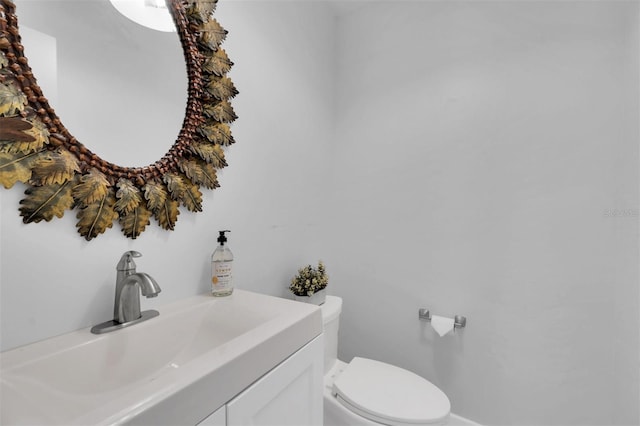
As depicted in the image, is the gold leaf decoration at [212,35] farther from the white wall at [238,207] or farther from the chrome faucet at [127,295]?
the chrome faucet at [127,295]

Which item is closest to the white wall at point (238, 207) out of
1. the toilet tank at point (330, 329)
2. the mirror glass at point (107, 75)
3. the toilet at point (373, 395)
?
the mirror glass at point (107, 75)

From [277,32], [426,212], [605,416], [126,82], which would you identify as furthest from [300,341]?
[605,416]

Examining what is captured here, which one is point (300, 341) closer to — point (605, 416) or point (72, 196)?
point (72, 196)

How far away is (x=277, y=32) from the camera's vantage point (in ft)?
4.77

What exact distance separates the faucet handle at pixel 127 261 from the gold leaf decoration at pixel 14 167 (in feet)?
0.86

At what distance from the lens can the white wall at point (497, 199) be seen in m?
1.31

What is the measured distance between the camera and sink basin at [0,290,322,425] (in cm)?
52

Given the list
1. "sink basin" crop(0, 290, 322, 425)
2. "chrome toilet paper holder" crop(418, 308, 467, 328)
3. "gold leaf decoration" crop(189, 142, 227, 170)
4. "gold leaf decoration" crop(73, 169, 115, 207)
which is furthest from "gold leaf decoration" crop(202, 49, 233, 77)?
"chrome toilet paper holder" crop(418, 308, 467, 328)

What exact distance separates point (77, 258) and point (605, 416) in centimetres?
202

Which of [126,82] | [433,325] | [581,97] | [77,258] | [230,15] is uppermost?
[230,15]

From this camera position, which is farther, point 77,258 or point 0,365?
point 77,258

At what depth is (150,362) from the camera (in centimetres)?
76

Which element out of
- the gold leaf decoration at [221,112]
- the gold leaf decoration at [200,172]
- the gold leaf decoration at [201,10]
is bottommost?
the gold leaf decoration at [200,172]

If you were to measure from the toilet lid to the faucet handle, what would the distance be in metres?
0.92
